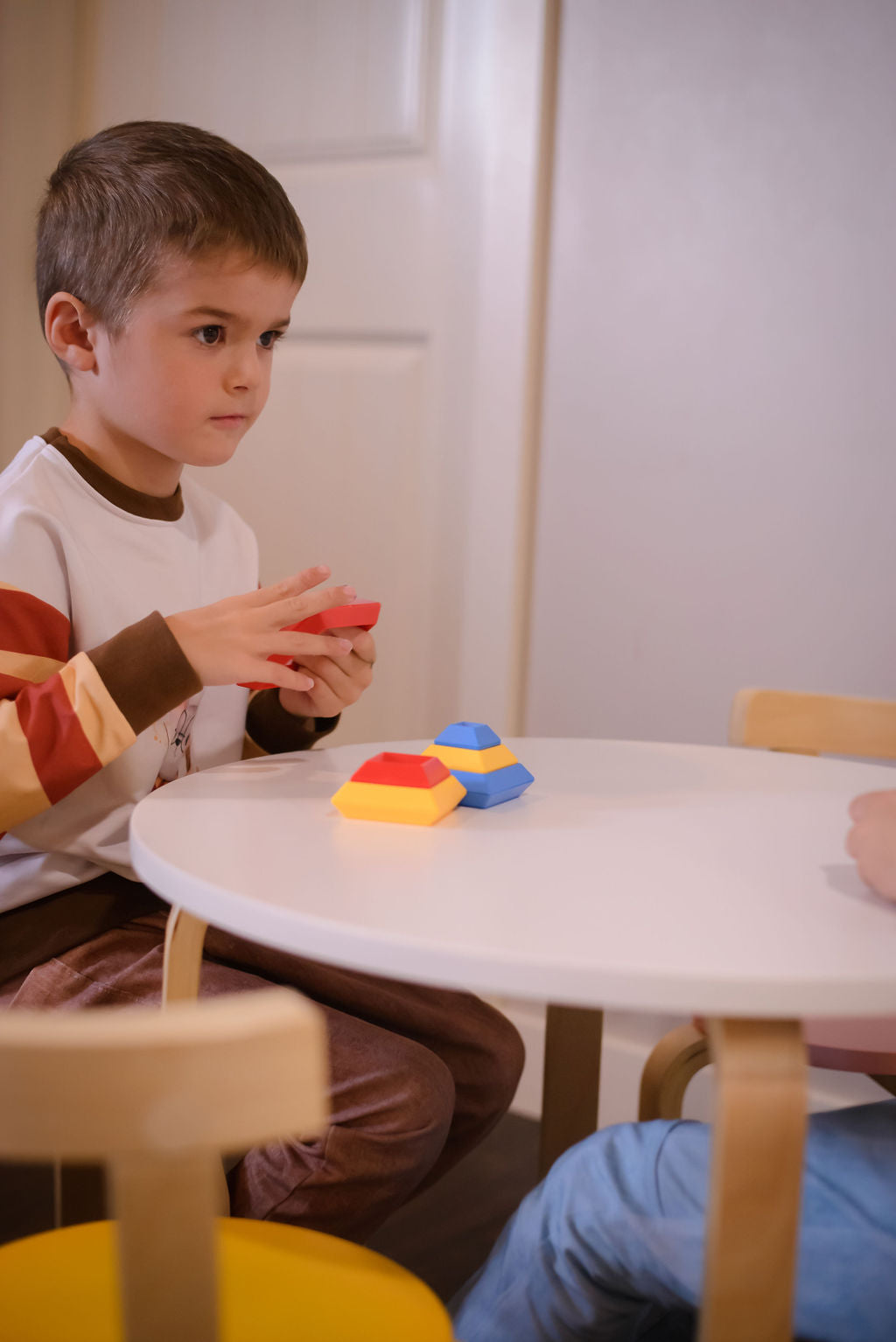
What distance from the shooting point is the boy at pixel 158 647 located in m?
0.83

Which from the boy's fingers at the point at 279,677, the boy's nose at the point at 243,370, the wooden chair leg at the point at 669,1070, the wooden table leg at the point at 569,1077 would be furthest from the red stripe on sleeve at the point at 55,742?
the wooden chair leg at the point at 669,1070

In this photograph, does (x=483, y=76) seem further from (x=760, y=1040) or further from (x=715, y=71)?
(x=760, y=1040)

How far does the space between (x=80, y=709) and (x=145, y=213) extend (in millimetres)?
443

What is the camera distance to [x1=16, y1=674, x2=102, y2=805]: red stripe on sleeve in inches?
31.4

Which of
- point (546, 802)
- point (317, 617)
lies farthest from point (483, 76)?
point (546, 802)

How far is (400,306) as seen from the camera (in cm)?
176

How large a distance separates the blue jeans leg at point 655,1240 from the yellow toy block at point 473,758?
0.82 ft

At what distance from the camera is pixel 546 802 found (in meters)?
0.82

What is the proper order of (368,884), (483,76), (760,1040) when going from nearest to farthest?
(760,1040), (368,884), (483,76)

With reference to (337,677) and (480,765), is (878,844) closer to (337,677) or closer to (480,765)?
(480,765)

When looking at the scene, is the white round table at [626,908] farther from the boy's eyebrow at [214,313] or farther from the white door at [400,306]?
the white door at [400,306]

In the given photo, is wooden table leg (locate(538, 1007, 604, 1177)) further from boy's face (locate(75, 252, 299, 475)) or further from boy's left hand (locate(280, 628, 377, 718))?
boy's face (locate(75, 252, 299, 475))

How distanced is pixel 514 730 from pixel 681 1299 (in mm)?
1138

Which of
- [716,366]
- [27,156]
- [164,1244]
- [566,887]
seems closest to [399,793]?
[566,887]
